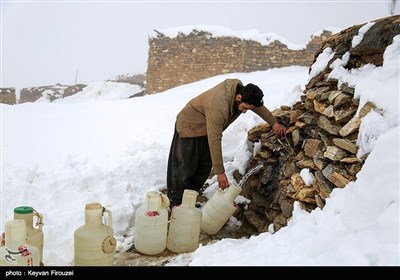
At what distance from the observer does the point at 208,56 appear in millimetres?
12359

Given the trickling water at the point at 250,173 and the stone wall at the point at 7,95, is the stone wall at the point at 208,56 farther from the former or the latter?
the trickling water at the point at 250,173

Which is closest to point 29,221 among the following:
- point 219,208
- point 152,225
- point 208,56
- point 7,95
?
point 152,225

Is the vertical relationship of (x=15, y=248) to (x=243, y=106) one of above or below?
below

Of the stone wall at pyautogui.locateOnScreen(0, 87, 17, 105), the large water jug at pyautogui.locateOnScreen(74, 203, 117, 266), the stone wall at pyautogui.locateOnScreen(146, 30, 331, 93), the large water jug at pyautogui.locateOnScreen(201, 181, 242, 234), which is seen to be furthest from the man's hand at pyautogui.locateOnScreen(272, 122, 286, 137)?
the stone wall at pyautogui.locateOnScreen(0, 87, 17, 105)

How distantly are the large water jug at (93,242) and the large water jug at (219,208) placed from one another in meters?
1.09

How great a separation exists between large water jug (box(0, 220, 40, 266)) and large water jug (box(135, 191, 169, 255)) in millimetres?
889

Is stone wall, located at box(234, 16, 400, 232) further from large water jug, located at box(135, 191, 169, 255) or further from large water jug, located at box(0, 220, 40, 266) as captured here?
large water jug, located at box(0, 220, 40, 266)

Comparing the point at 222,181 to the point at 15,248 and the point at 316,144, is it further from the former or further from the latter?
the point at 15,248

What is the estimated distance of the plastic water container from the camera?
2684mm

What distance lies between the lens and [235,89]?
313cm

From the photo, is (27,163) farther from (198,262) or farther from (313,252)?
(313,252)

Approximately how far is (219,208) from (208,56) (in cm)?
1011
